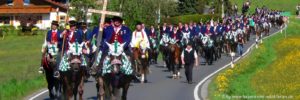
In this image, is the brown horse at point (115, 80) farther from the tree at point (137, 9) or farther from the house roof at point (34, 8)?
the house roof at point (34, 8)

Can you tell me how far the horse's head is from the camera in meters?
16.1

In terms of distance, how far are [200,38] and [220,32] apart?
2.96 m

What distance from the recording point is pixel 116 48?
Answer: 53.4 ft

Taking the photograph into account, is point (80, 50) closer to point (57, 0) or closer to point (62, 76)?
point (62, 76)

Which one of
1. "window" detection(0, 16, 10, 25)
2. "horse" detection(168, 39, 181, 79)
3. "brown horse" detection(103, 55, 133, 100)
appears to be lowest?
"window" detection(0, 16, 10, 25)

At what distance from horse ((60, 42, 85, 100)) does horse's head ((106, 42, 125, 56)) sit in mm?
1079

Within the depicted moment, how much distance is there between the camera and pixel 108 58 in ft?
52.9

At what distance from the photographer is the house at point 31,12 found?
94106 millimetres

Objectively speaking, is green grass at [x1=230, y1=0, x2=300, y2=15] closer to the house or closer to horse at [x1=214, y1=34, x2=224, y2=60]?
the house

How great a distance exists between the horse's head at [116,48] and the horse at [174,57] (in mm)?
11223

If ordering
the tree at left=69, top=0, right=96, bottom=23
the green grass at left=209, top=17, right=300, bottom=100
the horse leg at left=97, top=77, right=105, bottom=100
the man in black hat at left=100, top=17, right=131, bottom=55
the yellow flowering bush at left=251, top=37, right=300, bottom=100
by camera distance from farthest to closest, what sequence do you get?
1. the tree at left=69, top=0, right=96, bottom=23
2. the yellow flowering bush at left=251, top=37, right=300, bottom=100
3. the green grass at left=209, top=17, right=300, bottom=100
4. the horse leg at left=97, top=77, right=105, bottom=100
5. the man in black hat at left=100, top=17, right=131, bottom=55

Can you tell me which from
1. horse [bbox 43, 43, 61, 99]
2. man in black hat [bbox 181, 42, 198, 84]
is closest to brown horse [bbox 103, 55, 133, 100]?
horse [bbox 43, 43, 61, 99]

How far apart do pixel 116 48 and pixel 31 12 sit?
79841 millimetres

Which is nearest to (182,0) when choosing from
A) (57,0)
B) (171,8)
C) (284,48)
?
(171,8)
